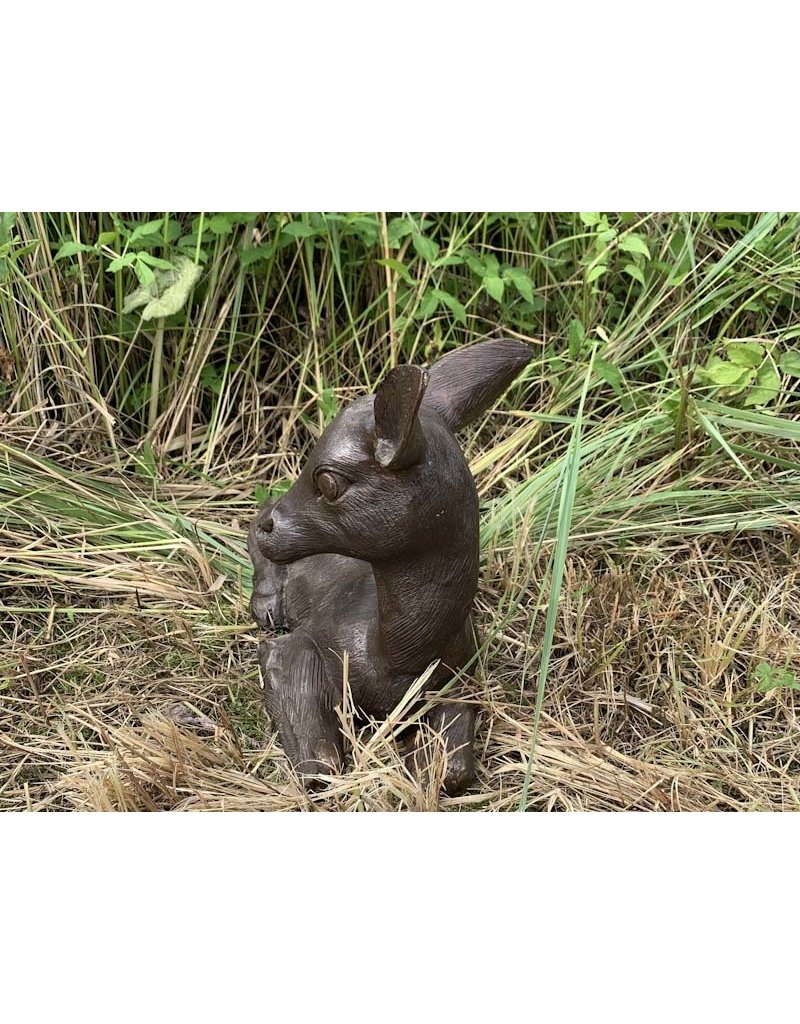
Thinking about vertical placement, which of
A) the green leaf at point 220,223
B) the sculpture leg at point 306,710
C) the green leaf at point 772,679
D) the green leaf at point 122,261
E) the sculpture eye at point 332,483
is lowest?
the green leaf at point 772,679

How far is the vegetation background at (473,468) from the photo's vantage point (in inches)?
102

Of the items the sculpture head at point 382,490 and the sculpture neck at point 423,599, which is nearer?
the sculpture head at point 382,490

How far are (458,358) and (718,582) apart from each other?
43.9 inches

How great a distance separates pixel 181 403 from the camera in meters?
3.60

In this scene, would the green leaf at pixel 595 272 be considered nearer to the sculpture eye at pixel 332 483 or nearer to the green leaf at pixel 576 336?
the green leaf at pixel 576 336

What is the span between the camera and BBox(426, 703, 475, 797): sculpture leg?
244 centimetres

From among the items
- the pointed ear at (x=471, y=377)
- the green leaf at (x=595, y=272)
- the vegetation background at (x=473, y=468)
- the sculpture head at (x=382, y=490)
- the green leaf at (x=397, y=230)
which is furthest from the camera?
the green leaf at (x=397, y=230)

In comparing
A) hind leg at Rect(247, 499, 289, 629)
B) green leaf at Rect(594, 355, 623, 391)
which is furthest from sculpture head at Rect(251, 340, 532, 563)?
green leaf at Rect(594, 355, 623, 391)

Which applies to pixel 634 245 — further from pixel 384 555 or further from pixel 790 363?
pixel 384 555

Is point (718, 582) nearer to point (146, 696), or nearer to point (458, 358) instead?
point (458, 358)

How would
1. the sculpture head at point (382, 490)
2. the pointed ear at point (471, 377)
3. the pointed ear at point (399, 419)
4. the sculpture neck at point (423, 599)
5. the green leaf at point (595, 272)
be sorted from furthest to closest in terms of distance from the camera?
1. the green leaf at point (595, 272)
2. the pointed ear at point (471, 377)
3. the sculpture neck at point (423, 599)
4. the sculpture head at point (382, 490)
5. the pointed ear at point (399, 419)

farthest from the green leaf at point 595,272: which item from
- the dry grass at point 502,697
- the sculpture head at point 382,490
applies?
the sculpture head at point 382,490

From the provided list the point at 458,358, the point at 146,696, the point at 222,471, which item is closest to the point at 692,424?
the point at 458,358

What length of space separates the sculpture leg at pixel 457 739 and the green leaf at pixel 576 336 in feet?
4.28
